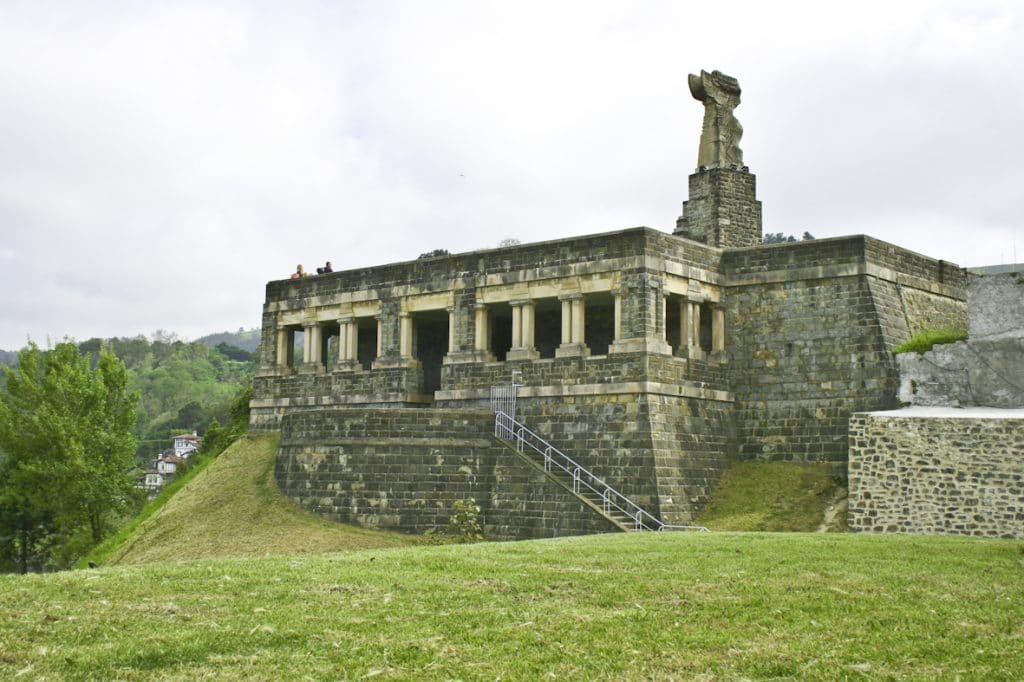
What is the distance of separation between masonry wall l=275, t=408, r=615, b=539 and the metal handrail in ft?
1.41

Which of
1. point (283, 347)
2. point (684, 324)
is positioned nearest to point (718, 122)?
point (684, 324)

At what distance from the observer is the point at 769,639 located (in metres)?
10.4

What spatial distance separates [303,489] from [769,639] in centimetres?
1678

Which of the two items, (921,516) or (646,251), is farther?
(646,251)

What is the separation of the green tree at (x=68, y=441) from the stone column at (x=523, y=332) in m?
16.7

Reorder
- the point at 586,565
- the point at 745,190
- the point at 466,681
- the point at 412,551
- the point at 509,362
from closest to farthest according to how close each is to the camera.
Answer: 1. the point at 466,681
2. the point at 586,565
3. the point at 412,551
4. the point at 509,362
5. the point at 745,190

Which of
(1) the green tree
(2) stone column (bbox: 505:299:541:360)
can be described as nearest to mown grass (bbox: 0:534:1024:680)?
(2) stone column (bbox: 505:299:541:360)

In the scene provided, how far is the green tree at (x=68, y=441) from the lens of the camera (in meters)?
37.0

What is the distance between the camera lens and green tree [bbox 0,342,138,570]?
37000 millimetres

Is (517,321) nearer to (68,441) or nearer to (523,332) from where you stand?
(523,332)

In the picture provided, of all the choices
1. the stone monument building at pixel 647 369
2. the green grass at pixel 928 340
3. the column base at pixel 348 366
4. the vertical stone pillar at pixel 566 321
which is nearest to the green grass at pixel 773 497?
the stone monument building at pixel 647 369

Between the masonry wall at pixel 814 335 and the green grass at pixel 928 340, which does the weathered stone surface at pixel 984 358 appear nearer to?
the green grass at pixel 928 340

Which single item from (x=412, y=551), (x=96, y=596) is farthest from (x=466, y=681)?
(x=412, y=551)

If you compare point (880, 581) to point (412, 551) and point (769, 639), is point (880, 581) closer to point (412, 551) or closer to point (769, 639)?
point (769, 639)
